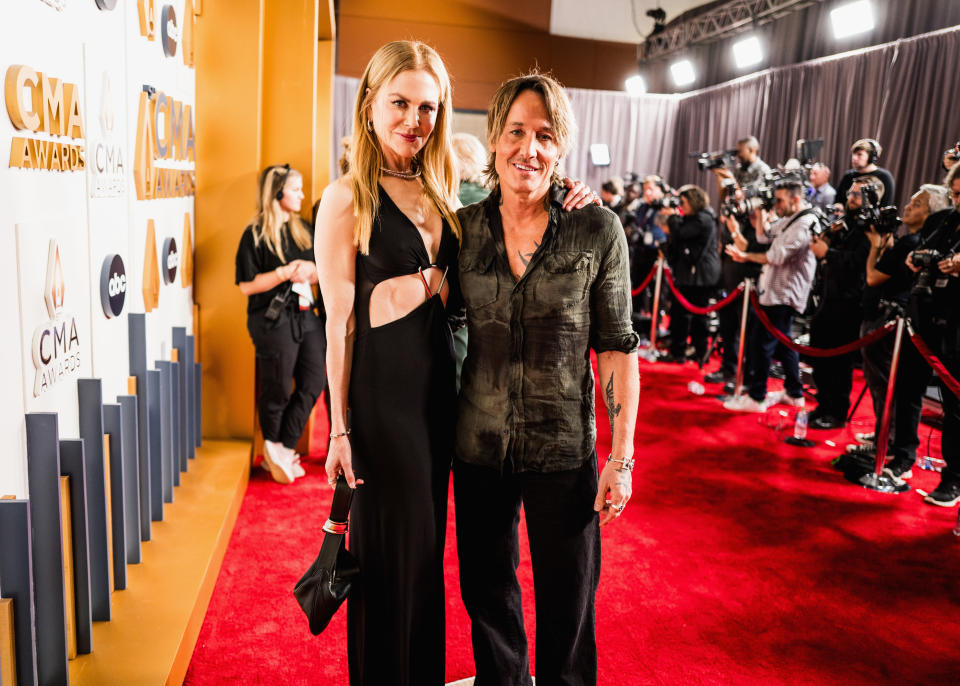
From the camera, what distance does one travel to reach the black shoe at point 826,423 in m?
5.32

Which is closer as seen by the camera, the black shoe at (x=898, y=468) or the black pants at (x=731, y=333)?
the black shoe at (x=898, y=468)

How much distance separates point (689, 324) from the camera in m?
7.42

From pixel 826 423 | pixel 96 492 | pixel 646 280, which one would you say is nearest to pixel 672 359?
pixel 646 280

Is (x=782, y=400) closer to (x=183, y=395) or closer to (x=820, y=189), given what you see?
(x=820, y=189)

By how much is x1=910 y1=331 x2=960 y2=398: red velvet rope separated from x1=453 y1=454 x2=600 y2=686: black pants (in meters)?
2.74

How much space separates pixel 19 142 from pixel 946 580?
145 inches

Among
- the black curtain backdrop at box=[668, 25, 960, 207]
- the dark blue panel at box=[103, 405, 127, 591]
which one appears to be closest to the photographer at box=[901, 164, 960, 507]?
the dark blue panel at box=[103, 405, 127, 591]

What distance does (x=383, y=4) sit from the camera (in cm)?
1195

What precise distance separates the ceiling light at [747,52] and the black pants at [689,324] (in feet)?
17.4

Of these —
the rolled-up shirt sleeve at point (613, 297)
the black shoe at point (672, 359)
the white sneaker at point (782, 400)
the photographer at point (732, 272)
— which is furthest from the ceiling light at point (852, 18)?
the rolled-up shirt sleeve at point (613, 297)

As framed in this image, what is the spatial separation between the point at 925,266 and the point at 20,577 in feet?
13.8

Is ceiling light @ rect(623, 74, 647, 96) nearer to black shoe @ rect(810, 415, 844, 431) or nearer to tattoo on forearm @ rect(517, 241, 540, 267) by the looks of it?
black shoe @ rect(810, 415, 844, 431)

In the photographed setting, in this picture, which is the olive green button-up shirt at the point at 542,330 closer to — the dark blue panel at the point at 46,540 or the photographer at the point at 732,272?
the dark blue panel at the point at 46,540

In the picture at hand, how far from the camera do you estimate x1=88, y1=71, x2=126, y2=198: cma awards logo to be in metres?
2.26
